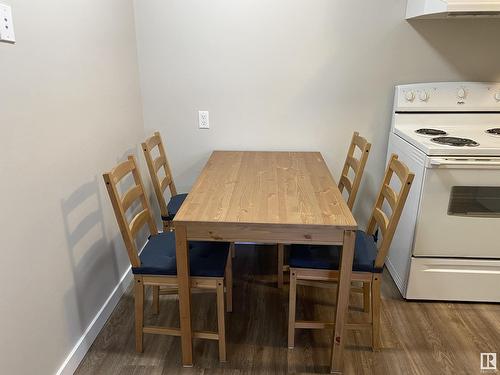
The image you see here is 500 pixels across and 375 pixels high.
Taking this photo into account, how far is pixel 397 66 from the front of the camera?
2367 millimetres

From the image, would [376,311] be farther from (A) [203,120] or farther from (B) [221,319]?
(A) [203,120]

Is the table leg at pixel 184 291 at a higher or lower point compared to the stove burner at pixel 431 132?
lower

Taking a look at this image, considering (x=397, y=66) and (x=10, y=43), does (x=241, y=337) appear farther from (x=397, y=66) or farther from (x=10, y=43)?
(x=397, y=66)

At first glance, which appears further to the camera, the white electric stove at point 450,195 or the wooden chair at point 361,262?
the white electric stove at point 450,195

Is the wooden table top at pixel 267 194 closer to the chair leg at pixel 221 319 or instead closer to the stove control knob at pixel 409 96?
the chair leg at pixel 221 319

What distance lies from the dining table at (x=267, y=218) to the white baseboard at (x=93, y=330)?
1.60ft

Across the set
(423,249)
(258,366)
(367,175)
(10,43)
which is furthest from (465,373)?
(10,43)

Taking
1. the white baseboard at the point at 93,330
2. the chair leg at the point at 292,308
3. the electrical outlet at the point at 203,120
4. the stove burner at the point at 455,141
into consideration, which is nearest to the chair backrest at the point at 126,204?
the white baseboard at the point at 93,330

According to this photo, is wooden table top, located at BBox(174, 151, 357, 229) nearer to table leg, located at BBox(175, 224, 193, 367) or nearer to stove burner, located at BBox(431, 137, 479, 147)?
table leg, located at BBox(175, 224, 193, 367)

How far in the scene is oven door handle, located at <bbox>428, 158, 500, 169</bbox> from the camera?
1.88 m

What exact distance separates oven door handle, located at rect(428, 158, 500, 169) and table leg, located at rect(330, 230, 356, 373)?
2.51 feet

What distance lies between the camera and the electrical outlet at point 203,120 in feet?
8.28

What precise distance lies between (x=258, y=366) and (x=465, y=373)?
0.95 meters

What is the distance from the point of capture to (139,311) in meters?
1.72
